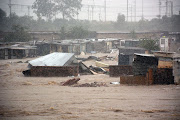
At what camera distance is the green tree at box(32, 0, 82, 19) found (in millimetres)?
70125

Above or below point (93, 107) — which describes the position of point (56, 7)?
above

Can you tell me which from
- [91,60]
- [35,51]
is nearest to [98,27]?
[35,51]

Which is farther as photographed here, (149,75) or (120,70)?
(120,70)

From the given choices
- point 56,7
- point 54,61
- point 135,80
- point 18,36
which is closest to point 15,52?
point 18,36

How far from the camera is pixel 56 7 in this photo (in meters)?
71.7

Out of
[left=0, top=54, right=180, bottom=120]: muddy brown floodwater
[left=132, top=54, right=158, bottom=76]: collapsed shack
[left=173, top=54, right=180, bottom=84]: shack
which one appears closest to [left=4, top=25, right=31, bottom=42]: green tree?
[left=132, top=54, right=158, bottom=76]: collapsed shack

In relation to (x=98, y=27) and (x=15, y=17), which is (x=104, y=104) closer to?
(x=15, y=17)

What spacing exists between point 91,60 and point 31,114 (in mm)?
19026

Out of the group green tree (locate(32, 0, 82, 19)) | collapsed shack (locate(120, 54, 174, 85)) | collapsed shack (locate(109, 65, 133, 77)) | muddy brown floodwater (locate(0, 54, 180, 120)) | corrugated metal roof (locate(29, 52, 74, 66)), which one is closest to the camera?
muddy brown floodwater (locate(0, 54, 180, 120))

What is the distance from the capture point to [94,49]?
124 feet

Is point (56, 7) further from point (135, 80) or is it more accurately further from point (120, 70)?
point (135, 80)

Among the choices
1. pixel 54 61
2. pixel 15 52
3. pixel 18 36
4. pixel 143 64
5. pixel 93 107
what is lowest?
pixel 93 107

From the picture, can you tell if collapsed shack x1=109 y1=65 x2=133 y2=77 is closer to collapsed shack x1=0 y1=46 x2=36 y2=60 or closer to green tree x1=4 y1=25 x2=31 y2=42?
collapsed shack x1=0 y1=46 x2=36 y2=60

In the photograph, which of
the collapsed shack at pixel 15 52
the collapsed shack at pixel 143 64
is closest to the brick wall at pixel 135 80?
the collapsed shack at pixel 143 64
